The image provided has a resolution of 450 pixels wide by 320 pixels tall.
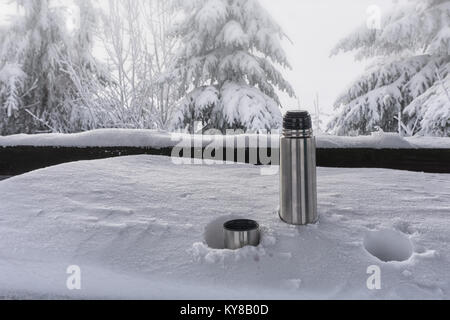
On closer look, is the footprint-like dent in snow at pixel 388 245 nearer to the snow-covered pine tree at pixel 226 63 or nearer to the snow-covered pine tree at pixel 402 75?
the snow-covered pine tree at pixel 402 75

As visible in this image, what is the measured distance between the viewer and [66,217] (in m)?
1.71

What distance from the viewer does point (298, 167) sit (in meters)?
1.58

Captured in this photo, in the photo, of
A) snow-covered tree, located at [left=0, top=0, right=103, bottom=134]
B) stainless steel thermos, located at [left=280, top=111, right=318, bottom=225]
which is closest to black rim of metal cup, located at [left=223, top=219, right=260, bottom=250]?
stainless steel thermos, located at [left=280, top=111, right=318, bottom=225]

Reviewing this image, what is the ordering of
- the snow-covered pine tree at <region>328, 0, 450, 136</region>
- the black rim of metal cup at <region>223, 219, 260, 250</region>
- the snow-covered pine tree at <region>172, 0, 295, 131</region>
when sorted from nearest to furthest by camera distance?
1. the black rim of metal cup at <region>223, 219, 260, 250</region>
2. the snow-covered pine tree at <region>328, 0, 450, 136</region>
3. the snow-covered pine tree at <region>172, 0, 295, 131</region>

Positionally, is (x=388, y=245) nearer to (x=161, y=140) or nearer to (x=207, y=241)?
(x=207, y=241)

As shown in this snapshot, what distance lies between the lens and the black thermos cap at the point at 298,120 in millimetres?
1572

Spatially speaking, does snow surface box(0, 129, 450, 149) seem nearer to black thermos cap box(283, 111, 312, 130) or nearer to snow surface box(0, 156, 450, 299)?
snow surface box(0, 156, 450, 299)

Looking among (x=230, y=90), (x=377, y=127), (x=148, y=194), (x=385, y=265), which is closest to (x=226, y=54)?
(x=230, y=90)

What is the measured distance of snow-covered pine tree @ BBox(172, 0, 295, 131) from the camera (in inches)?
341

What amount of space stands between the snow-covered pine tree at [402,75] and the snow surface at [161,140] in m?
4.85

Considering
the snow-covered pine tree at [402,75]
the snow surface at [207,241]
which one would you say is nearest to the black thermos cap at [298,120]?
the snow surface at [207,241]

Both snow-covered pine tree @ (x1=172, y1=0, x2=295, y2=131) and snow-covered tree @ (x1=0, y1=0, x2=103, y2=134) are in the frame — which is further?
snow-covered tree @ (x1=0, y1=0, x2=103, y2=134)

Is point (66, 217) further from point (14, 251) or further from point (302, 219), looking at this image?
point (302, 219)

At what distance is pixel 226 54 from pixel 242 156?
6.92 meters
